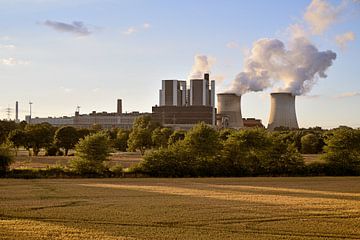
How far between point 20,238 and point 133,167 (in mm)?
33963

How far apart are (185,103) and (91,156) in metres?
122

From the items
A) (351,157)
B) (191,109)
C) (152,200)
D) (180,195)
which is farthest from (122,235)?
(191,109)

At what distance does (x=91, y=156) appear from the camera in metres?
48.2

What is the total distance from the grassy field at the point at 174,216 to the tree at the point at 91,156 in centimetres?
1603

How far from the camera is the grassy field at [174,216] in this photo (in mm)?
17188

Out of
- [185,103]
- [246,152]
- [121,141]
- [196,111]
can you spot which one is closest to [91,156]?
[246,152]

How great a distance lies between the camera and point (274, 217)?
2108cm

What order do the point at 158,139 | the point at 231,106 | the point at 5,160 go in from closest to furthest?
the point at 5,160
the point at 158,139
the point at 231,106

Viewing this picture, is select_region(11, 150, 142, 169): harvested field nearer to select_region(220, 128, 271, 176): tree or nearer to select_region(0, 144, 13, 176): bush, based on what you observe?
select_region(0, 144, 13, 176): bush

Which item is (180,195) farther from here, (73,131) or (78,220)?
(73,131)

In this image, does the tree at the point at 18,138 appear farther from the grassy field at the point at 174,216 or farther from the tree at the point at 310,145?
the grassy field at the point at 174,216

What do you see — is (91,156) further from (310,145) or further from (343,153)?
(310,145)

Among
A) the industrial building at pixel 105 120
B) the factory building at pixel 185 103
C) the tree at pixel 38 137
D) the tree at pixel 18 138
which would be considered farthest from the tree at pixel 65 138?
the industrial building at pixel 105 120

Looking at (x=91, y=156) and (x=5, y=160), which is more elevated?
(x=91, y=156)
